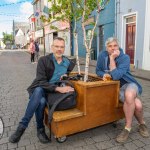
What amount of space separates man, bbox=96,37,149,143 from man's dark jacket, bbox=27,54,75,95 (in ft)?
2.88

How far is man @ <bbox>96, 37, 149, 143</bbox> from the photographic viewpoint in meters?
3.30

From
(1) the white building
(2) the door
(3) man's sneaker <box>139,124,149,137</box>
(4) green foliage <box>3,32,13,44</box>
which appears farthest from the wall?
(4) green foliage <box>3,32,13,44</box>

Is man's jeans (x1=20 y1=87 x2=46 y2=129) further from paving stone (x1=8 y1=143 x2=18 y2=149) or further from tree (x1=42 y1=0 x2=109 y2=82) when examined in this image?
tree (x1=42 y1=0 x2=109 y2=82)

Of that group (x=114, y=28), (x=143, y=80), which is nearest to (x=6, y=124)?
(x=143, y=80)

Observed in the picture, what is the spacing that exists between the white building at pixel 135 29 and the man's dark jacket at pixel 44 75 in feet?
25.6

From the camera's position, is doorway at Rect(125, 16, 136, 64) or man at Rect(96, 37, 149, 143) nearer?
man at Rect(96, 37, 149, 143)

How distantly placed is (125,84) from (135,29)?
8.49 m

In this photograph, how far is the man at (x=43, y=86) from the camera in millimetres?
3242

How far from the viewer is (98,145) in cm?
321

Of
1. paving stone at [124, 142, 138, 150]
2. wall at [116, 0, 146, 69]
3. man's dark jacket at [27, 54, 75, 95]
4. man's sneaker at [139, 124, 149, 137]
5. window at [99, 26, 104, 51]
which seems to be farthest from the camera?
window at [99, 26, 104, 51]

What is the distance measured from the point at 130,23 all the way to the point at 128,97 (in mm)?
9380

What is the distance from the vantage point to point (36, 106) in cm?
323

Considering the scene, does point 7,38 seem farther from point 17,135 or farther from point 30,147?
point 30,147

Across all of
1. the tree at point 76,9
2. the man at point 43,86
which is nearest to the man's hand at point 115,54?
the tree at point 76,9
